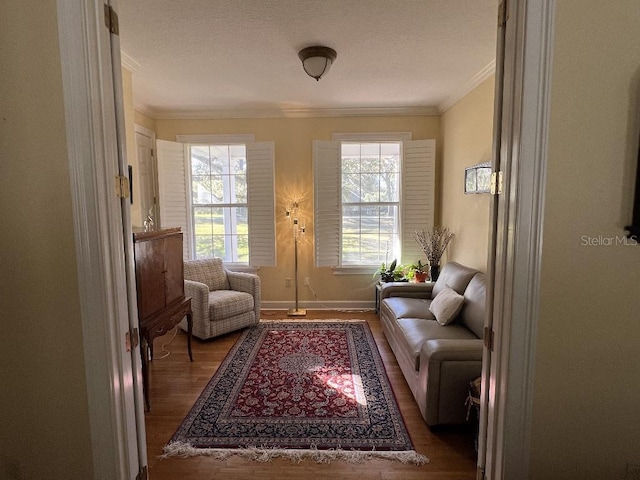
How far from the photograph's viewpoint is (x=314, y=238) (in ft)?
15.0

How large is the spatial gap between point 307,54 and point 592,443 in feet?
9.17

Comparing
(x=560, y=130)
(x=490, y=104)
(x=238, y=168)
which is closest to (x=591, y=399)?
(x=560, y=130)

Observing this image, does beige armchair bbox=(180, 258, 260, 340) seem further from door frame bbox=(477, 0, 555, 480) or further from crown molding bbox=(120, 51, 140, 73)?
door frame bbox=(477, 0, 555, 480)

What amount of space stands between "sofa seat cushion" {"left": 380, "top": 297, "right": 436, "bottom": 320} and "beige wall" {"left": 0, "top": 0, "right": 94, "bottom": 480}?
2549 mm

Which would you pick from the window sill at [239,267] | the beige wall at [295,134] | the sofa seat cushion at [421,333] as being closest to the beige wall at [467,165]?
the beige wall at [295,134]

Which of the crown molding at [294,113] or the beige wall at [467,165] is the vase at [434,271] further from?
the crown molding at [294,113]

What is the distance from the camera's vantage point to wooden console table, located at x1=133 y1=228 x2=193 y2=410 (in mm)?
2354

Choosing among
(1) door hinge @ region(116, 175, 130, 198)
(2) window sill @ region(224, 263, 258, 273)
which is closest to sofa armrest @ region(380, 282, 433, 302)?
(2) window sill @ region(224, 263, 258, 273)

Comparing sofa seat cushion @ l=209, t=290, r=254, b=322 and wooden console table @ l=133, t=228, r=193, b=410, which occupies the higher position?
wooden console table @ l=133, t=228, r=193, b=410

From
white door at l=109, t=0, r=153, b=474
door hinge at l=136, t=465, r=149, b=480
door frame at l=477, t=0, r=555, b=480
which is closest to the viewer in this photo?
door frame at l=477, t=0, r=555, b=480

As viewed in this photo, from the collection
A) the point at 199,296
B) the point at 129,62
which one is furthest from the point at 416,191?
the point at 129,62

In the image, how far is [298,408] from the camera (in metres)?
2.41

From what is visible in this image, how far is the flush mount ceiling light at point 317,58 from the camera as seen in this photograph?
2607 millimetres

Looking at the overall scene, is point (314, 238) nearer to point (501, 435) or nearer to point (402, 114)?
point (402, 114)
